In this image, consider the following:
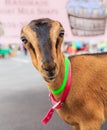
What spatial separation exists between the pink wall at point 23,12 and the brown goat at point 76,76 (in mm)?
442

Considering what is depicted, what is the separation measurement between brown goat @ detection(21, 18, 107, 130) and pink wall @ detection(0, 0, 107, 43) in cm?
44

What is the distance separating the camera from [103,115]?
97 centimetres

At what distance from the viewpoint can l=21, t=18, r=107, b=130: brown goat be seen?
80 centimetres

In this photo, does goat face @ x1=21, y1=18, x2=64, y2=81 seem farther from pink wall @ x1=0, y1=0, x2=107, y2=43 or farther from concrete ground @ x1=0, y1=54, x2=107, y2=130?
concrete ground @ x1=0, y1=54, x2=107, y2=130

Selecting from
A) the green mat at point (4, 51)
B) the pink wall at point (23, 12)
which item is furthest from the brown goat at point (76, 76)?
the green mat at point (4, 51)

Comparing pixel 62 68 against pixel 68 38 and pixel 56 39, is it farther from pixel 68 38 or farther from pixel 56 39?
pixel 68 38

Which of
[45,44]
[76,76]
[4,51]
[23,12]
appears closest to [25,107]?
[23,12]

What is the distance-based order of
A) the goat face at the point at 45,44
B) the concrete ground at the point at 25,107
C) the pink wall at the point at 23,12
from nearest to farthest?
the goat face at the point at 45,44 < the pink wall at the point at 23,12 < the concrete ground at the point at 25,107

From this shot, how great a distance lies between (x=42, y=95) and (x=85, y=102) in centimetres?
113

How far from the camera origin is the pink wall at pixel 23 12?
4.71 feet

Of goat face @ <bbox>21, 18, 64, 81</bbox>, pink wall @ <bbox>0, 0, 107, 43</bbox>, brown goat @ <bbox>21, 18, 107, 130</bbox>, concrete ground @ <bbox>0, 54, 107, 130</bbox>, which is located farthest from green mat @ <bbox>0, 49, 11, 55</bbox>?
goat face @ <bbox>21, 18, 64, 81</bbox>

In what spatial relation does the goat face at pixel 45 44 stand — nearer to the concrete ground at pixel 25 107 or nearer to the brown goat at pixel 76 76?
the brown goat at pixel 76 76

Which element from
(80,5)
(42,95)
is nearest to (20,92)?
(42,95)

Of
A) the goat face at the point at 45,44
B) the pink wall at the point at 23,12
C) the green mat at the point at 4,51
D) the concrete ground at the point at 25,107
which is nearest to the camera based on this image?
the goat face at the point at 45,44
